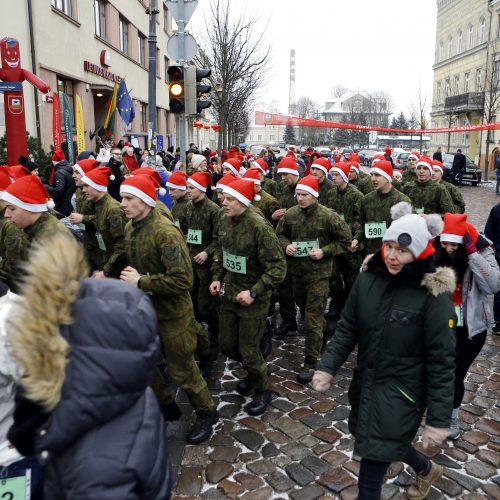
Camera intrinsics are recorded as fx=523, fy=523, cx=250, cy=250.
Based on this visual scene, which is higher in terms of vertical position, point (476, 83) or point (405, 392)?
point (476, 83)

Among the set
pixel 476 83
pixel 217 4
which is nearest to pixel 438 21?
pixel 476 83

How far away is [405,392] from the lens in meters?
2.88

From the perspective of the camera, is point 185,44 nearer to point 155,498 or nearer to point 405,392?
point 405,392

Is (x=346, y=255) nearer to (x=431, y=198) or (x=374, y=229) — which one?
(x=374, y=229)

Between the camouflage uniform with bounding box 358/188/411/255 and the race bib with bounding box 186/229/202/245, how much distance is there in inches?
92.2

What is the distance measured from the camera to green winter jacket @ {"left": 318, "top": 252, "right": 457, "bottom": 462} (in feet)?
9.28

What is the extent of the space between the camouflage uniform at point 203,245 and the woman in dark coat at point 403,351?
3322mm

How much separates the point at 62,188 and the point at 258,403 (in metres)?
5.86

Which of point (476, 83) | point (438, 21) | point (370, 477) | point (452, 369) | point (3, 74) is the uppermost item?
point (438, 21)

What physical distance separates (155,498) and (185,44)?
802 cm

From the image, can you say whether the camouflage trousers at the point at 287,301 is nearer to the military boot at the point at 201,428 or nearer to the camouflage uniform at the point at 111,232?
the camouflage uniform at the point at 111,232

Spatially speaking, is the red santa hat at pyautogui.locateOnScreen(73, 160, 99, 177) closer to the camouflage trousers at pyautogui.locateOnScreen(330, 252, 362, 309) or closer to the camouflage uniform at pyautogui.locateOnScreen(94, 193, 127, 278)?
the camouflage uniform at pyautogui.locateOnScreen(94, 193, 127, 278)

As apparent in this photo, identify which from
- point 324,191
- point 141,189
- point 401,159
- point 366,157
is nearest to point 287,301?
point 324,191

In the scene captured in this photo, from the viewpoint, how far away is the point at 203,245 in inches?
250
